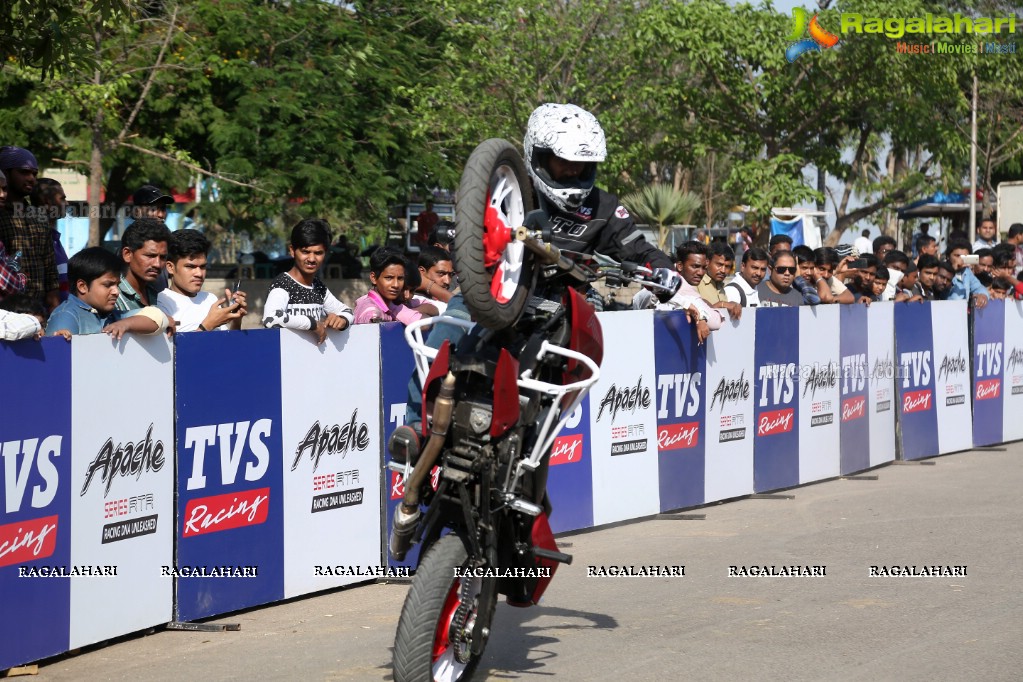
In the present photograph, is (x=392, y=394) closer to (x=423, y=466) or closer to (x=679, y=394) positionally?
(x=423, y=466)

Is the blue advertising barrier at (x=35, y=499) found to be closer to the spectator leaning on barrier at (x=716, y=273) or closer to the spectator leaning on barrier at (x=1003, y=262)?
the spectator leaning on barrier at (x=716, y=273)

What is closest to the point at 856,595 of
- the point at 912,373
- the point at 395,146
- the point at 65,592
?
the point at 65,592

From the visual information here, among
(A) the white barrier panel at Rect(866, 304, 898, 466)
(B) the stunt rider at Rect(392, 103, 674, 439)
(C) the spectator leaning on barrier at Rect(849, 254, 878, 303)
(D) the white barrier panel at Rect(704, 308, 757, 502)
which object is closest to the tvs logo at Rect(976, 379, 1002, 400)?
(A) the white barrier panel at Rect(866, 304, 898, 466)

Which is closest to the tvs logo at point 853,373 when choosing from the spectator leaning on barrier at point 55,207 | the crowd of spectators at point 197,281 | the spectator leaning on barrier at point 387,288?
the crowd of spectators at point 197,281

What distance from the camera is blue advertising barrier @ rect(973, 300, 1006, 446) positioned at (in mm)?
13484

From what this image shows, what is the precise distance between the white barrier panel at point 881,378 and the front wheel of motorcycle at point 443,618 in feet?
24.7

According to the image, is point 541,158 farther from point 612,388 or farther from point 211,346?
point 612,388

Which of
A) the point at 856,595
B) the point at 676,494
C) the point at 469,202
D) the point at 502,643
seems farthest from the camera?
the point at 676,494

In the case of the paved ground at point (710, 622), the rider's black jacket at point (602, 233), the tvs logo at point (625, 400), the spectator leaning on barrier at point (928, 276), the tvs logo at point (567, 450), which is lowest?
the paved ground at point (710, 622)

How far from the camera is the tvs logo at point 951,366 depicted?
12930 mm

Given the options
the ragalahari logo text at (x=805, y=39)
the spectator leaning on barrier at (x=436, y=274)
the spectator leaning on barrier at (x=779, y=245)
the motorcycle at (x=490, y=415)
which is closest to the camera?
the motorcycle at (x=490, y=415)

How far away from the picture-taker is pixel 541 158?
5426 millimetres

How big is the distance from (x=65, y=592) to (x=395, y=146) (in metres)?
15.3

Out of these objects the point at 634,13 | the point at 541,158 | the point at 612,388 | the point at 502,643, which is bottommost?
the point at 502,643
